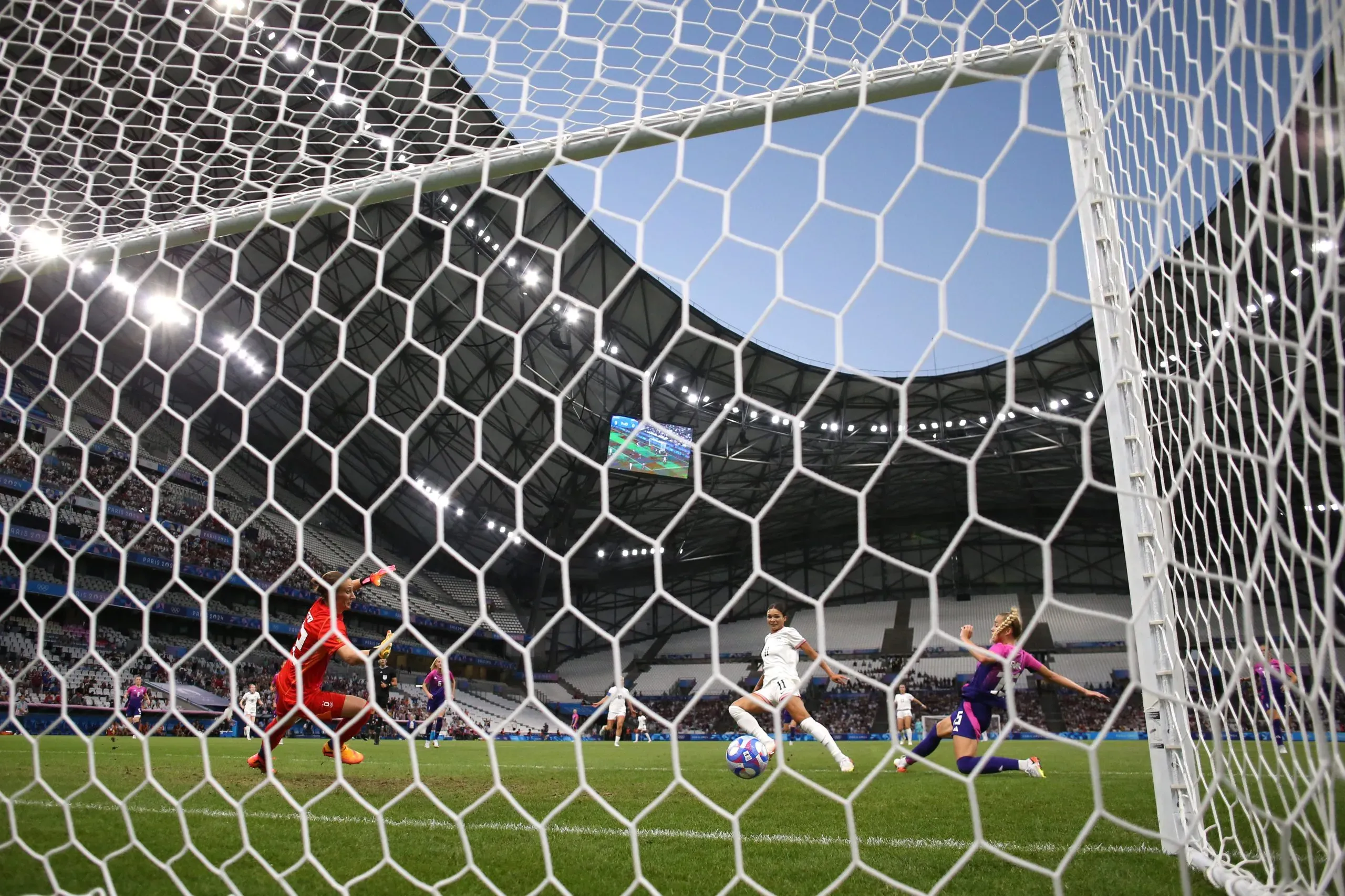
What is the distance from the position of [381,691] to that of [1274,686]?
50.9 ft

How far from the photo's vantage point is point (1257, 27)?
169cm

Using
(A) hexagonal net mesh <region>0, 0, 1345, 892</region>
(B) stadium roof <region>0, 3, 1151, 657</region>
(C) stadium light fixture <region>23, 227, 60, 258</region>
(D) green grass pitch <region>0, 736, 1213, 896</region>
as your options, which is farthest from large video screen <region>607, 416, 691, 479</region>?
(C) stadium light fixture <region>23, 227, 60, 258</region>

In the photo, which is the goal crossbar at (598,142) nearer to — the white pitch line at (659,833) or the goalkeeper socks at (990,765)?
the white pitch line at (659,833)

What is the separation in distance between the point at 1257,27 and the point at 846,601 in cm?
3544

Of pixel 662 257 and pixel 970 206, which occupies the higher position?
pixel 970 206

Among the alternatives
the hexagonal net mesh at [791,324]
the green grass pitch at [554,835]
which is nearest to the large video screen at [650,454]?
the hexagonal net mesh at [791,324]

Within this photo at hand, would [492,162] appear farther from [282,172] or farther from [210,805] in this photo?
[210,805]

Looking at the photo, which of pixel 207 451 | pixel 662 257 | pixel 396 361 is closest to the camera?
pixel 662 257

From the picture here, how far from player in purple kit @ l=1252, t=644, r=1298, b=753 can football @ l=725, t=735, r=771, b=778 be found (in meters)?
3.19

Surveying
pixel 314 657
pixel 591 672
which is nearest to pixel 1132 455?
pixel 314 657

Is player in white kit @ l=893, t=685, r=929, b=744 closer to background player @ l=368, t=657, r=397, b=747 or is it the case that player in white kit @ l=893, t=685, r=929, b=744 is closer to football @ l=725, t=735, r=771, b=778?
football @ l=725, t=735, r=771, b=778

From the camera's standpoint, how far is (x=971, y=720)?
461 cm

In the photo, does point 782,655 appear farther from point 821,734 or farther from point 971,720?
point 971,720

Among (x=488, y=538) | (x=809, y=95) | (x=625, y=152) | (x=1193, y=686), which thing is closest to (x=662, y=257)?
(x=625, y=152)
